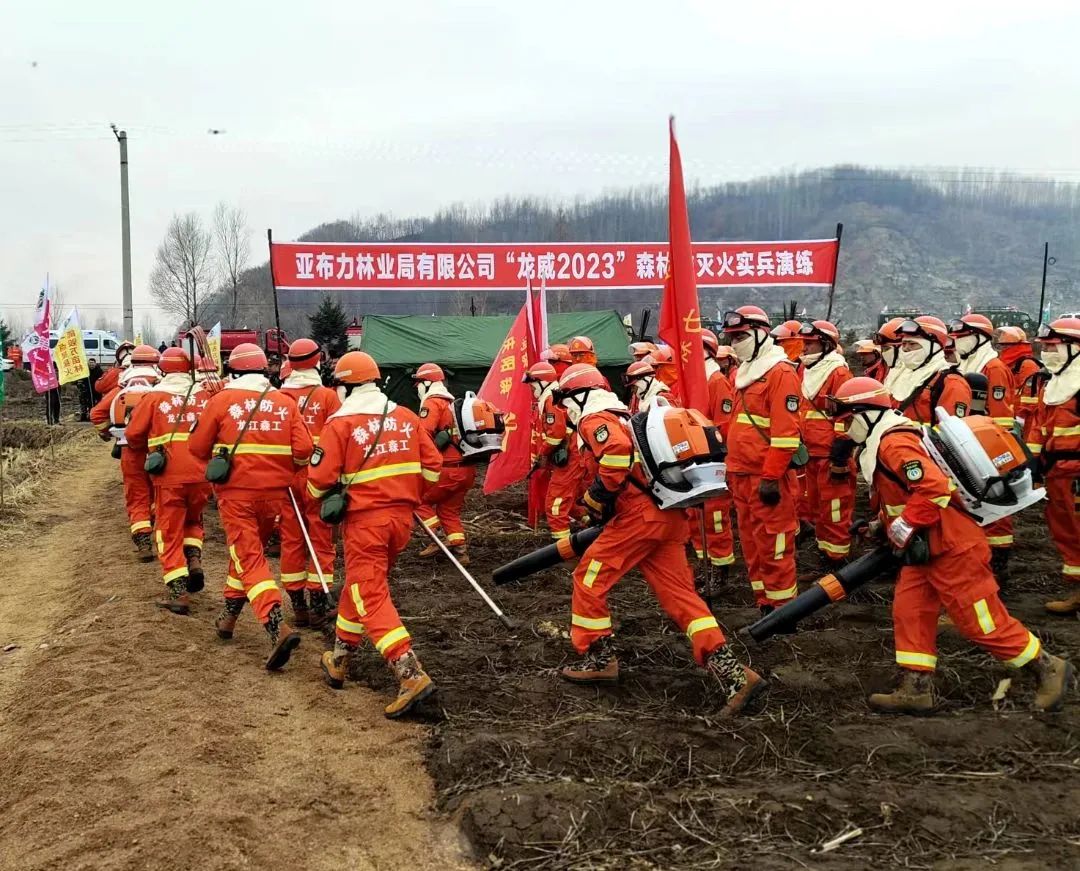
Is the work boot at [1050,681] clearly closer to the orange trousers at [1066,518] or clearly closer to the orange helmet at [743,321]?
the orange trousers at [1066,518]

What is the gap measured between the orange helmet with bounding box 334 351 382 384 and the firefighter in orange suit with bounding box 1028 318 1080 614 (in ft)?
16.6

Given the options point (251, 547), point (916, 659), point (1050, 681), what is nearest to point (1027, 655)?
point (1050, 681)

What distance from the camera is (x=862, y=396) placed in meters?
5.38

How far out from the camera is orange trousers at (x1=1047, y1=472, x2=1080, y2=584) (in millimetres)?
6867

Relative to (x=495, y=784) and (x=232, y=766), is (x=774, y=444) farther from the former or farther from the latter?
(x=232, y=766)

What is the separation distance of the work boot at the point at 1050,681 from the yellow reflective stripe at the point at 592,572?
2441mm

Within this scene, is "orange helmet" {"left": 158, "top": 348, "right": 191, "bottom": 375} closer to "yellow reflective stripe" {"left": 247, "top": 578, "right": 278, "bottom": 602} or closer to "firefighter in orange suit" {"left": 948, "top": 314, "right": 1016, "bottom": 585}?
"yellow reflective stripe" {"left": 247, "top": 578, "right": 278, "bottom": 602}

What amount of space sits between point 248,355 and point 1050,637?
611 centimetres

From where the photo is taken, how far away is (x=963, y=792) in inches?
159

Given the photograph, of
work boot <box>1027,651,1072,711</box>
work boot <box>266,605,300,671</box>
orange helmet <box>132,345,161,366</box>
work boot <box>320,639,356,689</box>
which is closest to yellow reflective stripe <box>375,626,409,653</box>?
work boot <box>320,639,356,689</box>

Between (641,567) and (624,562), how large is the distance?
0.63 ft

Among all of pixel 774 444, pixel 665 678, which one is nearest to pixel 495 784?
pixel 665 678

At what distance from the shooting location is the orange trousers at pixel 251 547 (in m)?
6.05

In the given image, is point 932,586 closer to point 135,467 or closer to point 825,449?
point 825,449
